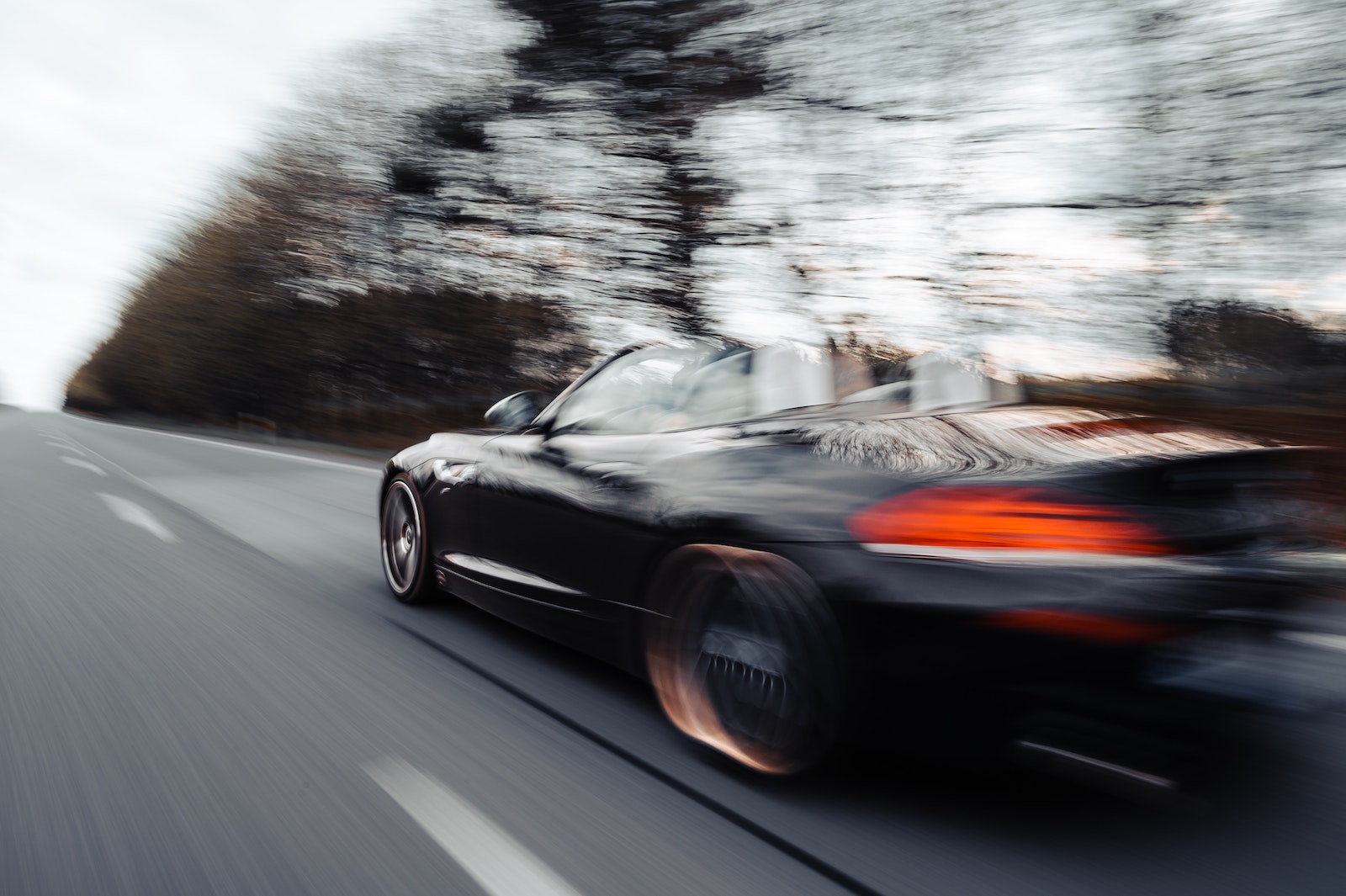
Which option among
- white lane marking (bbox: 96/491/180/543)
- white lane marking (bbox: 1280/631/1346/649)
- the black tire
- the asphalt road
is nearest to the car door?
the asphalt road

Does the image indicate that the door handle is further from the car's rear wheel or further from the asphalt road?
the asphalt road

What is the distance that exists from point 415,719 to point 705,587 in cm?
108

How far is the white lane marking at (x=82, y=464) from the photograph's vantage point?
1305 centimetres

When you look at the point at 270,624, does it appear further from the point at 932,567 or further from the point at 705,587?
the point at 932,567

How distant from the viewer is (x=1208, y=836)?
2314mm

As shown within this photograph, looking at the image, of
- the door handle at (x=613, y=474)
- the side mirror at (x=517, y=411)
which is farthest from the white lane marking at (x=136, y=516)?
the door handle at (x=613, y=474)

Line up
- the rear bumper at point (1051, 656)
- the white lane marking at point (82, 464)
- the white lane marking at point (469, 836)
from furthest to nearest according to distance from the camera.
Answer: the white lane marking at point (82, 464) < the white lane marking at point (469, 836) < the rear bumper at point (1051, 656)

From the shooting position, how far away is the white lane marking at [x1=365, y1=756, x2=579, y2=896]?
2.10 metres

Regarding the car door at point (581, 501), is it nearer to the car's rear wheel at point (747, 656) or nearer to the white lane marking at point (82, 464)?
the car's rear wheel at point (747, 656)

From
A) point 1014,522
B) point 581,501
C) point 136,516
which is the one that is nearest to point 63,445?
point 136,516

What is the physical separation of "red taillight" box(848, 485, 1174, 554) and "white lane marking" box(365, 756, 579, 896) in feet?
3.50

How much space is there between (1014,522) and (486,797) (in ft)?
4.89

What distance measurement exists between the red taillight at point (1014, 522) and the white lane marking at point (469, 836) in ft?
3.50

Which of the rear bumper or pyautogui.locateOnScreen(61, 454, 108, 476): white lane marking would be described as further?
pyautogui.locateOnScreen(61, 454, 108, 476): white lane marking
